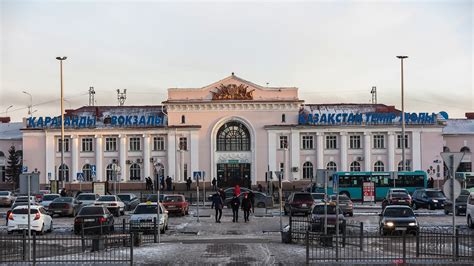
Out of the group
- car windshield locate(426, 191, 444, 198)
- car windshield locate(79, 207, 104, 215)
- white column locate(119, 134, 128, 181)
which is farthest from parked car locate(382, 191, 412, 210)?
white column locate(119, 134, 128, 181)

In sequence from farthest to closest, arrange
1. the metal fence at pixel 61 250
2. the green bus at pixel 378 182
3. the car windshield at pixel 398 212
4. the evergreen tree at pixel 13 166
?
the evergreen tree at pixel 13 166 < the green bus at pixel 378 182 < the car windshield at pixel 398 212 < the metal fence at pixel 61 250

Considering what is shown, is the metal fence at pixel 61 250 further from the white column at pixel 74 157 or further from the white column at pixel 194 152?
the white column at pixel 74 157

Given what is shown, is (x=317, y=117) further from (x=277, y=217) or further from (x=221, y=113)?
(x=277, y=217)

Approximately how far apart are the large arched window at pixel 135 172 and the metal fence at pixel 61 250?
64.1m

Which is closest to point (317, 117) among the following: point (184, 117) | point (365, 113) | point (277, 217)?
point (365, 113)

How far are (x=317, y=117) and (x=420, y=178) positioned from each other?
21.5 meters

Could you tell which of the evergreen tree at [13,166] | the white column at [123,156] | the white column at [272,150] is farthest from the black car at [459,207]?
the evergreen tree at [13,166]

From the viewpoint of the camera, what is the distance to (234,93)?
8606 cm

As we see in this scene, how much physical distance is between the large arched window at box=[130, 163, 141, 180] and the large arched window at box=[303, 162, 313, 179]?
18.2m

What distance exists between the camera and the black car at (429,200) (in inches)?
2103

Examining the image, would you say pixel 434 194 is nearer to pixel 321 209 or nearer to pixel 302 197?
pixel 302 197

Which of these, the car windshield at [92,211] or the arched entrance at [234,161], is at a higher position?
the arched entrance at [234,161]

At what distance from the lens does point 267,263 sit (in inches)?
891

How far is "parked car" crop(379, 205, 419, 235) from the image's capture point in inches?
1246
